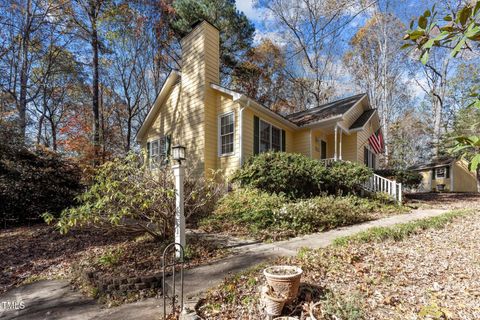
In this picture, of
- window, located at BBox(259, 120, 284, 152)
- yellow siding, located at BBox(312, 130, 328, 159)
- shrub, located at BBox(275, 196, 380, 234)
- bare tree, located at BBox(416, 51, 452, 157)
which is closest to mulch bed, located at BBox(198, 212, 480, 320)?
shrub, located at BBox(275, 196, 380, 234)

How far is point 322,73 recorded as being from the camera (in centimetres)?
2330

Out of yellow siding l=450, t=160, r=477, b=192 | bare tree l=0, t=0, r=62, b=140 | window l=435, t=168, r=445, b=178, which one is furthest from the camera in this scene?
window l=435, t=168, r=445, b=178

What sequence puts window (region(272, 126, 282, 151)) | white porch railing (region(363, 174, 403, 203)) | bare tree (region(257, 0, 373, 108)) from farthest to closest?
bare tree (region(257, 0, 373, 108)) < window (region(272, 126, 282, 151)) < white porch railing (region(363, 174, 403, 203))

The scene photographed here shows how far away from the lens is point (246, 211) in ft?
24.0

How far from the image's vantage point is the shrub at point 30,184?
9055 mm

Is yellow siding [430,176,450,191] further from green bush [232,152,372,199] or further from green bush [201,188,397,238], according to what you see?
A: green bush [201,188,397,238]

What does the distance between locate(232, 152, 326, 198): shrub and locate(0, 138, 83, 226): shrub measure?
6600 mm

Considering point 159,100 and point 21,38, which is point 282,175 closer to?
point 159,100

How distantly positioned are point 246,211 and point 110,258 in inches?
137

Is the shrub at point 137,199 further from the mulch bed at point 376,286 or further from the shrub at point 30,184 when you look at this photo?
the shrub at point 30,184

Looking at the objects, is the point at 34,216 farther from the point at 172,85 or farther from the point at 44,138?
the point at 44,138

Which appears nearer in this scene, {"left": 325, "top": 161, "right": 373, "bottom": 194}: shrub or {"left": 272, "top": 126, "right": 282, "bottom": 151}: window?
{"left": 325, "top": 161, "right": 373, "bottom": 194}: shrub

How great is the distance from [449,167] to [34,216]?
28608mm

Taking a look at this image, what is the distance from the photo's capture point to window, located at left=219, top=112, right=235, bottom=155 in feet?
33.9
